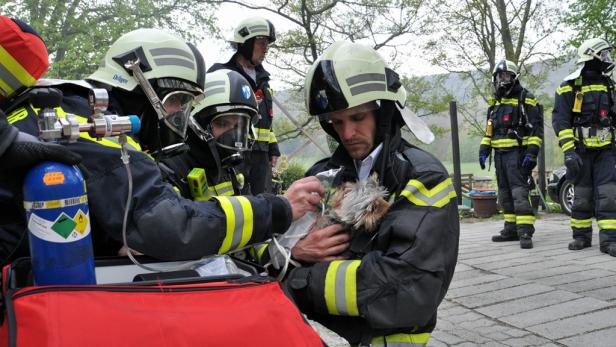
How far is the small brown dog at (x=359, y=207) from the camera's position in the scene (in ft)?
6.32

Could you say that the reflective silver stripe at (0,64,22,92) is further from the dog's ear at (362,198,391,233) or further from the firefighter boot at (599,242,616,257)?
the firefighter boot at (599,242,616,257)

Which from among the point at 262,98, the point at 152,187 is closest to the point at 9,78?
the point at 152,187

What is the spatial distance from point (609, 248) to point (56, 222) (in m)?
6.45

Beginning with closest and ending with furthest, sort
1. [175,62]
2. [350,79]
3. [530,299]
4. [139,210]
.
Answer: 1. [139,210]
2. [350,79]
3. [175,62]
4. [530,299]

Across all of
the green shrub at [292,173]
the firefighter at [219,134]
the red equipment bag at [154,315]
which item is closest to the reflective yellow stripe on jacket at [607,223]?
the firefighter at [219,134]

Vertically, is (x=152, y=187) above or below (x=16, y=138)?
below

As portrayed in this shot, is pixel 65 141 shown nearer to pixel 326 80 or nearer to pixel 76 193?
pixel 76 193

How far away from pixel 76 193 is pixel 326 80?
42.1 inches

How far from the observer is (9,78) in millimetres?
1624

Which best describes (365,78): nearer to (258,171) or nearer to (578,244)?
(258,171)

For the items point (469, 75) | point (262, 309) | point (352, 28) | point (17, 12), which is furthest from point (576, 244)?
point (17, 12)

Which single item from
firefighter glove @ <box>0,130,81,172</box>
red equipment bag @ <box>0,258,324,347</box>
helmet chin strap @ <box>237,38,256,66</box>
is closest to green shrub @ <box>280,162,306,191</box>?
helmet chin strap @ <box>237,38,256,66</box>

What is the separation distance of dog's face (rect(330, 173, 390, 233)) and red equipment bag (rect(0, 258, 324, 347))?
0.53 m

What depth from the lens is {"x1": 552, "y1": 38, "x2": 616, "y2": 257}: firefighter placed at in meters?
6.51
